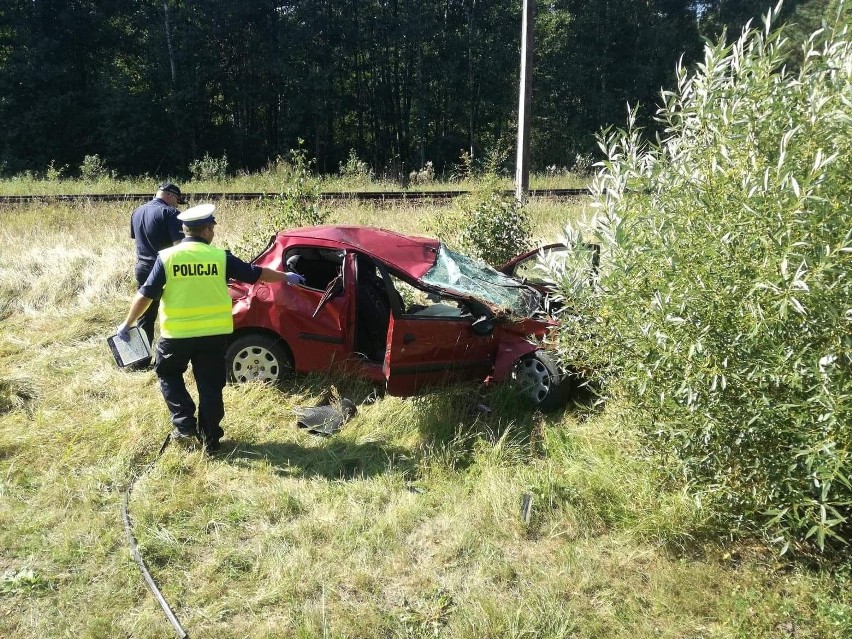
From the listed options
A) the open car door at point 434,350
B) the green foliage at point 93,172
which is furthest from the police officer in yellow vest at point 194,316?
the green foliage at point 93,172

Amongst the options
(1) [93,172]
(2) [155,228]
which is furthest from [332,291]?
(1) [93,172]

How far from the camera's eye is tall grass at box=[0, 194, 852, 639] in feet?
10.6

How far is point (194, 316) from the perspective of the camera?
459 cm

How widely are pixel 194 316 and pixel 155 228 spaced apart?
7.34ft

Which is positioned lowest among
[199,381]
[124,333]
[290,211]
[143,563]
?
[143,563]

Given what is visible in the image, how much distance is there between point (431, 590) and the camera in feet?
11.3

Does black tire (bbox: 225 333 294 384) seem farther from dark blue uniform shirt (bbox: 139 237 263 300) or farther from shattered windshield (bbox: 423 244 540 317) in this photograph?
shattered windshield (bbox: 423 244 540 317)

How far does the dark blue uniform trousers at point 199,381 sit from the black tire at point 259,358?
88 cm

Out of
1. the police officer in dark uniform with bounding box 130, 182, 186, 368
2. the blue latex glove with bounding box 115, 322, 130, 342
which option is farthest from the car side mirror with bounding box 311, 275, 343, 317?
the police officer in dark uniform with bounding box 130, 182, 186, 368

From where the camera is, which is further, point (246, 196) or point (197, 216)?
point (246, 196)

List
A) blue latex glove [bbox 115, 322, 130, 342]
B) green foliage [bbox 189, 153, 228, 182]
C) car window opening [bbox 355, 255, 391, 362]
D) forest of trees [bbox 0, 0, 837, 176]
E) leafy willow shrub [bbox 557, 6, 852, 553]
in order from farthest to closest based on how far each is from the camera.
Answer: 1. forest of trees [bbox 0, 0, 837, 176]
2. green foliage [bbox 189, 153, 228, 182]
3. car window opening [bbox 355, 255, 391, 362]
4. blue latex glove [bbox 115, 322, 130, 342]
5. leafy willow shrub [bbox 557, 6, 852, 553]

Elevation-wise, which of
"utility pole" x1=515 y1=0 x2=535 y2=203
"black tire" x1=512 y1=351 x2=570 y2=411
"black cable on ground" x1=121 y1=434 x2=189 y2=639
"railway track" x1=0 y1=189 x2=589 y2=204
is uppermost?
"utility pole" x1=515 y1=0 x2=535 y2=203

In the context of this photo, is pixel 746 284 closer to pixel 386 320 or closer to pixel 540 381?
pixel 540 381

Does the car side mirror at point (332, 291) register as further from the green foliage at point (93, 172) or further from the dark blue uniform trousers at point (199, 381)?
the green foliage at point (93, 172)
